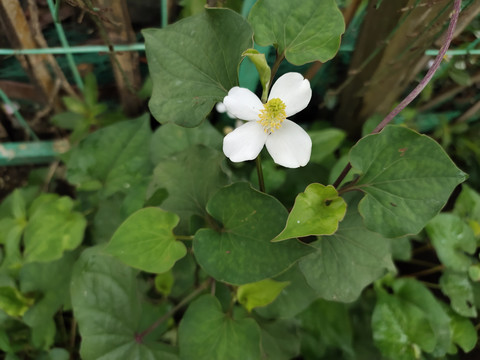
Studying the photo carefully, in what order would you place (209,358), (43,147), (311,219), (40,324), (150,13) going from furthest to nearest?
(43,147), (150,13), (40,324), (209,358), (311,219)

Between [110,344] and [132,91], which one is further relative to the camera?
[132,91]

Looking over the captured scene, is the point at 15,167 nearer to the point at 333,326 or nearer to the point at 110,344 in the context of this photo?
the point at 110,344

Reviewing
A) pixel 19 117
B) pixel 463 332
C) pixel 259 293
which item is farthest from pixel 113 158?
pixel 463 332

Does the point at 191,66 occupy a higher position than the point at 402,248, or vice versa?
the point at 191,66

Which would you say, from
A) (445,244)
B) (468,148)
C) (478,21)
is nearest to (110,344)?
(445,244)

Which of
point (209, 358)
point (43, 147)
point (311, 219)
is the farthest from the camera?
point (43, 147)

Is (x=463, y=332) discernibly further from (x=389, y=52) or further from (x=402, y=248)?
(x=389, y=52)
